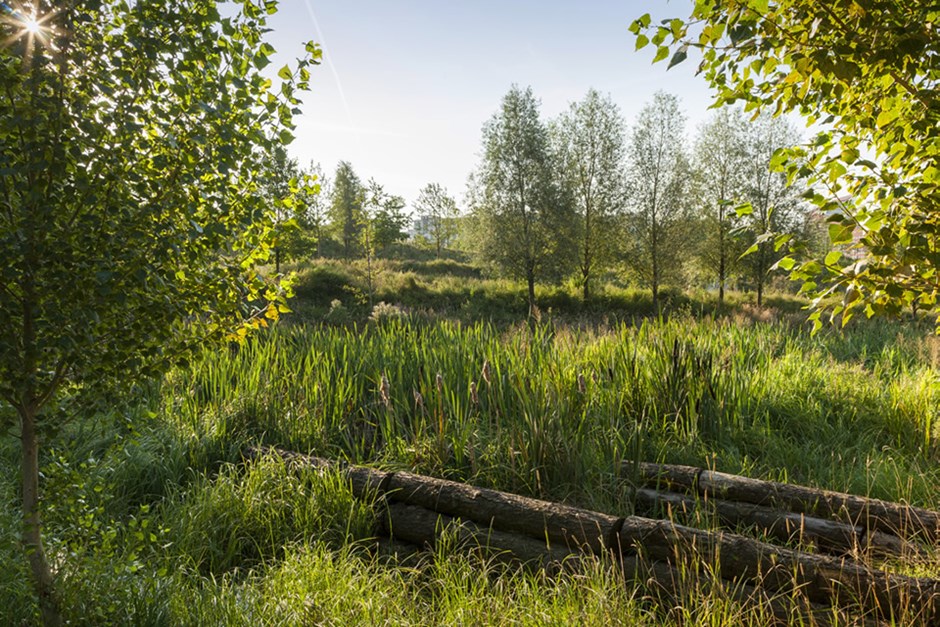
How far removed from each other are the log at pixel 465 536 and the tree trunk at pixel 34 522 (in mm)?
1939

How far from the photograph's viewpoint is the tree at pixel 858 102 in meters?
2.15

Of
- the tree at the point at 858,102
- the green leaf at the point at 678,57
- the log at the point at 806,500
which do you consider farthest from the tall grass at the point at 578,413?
the green leaf at the point at 678,57

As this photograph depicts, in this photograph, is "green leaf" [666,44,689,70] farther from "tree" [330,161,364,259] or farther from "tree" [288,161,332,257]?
"tree" [330,161,364,259]

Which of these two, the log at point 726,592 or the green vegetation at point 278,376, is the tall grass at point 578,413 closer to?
the green vegetation at point 278,376

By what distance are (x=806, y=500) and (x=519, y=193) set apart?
2209 centimetres

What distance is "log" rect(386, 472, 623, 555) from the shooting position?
3415mm

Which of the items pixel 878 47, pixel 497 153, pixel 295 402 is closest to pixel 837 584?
pixel 878 47

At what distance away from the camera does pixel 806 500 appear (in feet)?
12.2

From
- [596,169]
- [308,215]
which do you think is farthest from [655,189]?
[308,215]

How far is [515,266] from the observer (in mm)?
23984

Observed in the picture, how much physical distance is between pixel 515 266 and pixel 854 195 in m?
21.3

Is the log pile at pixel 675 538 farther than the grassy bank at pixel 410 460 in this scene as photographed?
No

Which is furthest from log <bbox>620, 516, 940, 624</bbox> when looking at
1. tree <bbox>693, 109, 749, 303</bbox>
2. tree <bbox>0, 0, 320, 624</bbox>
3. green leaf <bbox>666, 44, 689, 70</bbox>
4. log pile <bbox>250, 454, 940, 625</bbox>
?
tree <bbox>693, 109, 749, 303</bbox>

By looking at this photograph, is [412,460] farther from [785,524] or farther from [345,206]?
[345,206]
